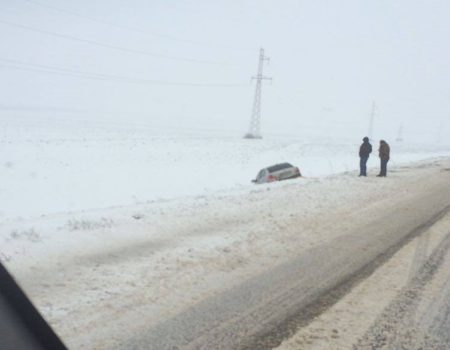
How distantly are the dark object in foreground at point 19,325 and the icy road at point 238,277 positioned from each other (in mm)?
756

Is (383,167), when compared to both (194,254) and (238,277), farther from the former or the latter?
(238,277)

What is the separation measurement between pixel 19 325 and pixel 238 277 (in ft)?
10.2

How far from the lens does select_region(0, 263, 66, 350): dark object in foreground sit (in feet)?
9.37

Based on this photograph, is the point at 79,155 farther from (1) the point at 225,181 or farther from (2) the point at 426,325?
(2) the point at 426,325

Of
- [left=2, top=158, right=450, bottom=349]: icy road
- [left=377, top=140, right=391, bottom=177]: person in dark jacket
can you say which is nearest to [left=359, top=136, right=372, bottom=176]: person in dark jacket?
[left=377, top=140, right=391, bottom=177]: person in dark jacket

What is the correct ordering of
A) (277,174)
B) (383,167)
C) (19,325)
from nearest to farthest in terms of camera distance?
(19,325) < (383,167) < (277,174)

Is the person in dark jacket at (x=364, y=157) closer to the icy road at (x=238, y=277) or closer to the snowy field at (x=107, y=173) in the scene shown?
the snowy field at (x=107, y=173)

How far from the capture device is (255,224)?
8.96m

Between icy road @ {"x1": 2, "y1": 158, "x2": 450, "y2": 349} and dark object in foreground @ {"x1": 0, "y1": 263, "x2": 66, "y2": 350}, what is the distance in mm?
756

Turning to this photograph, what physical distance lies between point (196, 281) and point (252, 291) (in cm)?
67

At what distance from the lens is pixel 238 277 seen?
19.0 ft

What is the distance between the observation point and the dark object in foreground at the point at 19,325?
286 centimetres

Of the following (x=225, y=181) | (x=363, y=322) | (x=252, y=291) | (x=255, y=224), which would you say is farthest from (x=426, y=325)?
(x=225, y=181)

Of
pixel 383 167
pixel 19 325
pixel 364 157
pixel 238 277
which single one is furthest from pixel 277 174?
pixel 19 325
